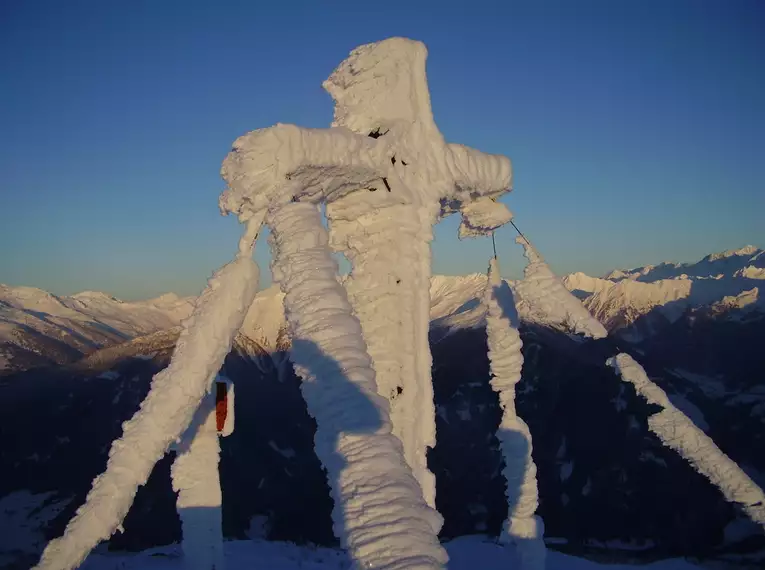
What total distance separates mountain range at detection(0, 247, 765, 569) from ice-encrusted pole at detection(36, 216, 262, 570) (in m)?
24.0

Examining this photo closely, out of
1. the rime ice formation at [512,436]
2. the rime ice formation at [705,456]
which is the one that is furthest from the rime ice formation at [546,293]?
the rime ice formation at [705,456]

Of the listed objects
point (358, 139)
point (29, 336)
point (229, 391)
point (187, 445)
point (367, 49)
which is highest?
point (29, 336)

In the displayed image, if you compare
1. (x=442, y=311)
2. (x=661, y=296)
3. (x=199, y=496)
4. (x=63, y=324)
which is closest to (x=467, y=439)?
(x=442, y=311)

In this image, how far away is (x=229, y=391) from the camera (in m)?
6.77

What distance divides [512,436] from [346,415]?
4245mm

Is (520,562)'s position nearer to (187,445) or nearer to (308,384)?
(187,445)

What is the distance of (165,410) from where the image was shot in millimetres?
3379

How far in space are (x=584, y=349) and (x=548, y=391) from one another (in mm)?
4543

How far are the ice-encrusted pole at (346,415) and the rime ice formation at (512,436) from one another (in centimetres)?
325

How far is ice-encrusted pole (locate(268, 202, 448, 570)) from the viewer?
2486mm

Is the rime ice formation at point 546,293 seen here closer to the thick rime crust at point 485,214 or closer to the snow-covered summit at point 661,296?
the thick rime crust at point 485,214

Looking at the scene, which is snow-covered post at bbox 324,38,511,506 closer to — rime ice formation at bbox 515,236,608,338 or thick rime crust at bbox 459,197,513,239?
thick rime crust at bbox 459,197,513,239

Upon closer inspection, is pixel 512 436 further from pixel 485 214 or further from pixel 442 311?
pixel 442 311

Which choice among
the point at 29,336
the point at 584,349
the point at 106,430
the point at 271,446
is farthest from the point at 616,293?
the point at 29,336
